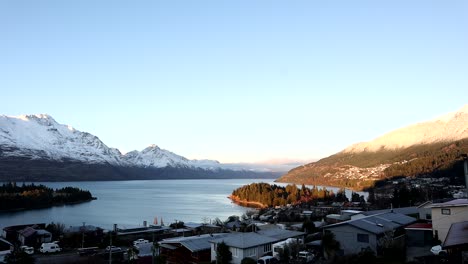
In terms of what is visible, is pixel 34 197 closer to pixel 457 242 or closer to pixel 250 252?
pixel 250 252

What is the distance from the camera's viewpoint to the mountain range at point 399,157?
9981 cm

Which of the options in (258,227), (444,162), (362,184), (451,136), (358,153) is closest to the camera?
(258,227)

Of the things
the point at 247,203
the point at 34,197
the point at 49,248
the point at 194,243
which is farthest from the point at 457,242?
the point at 34,197

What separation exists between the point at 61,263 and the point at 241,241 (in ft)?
31.4

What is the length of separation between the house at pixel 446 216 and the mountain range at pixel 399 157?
72570mm

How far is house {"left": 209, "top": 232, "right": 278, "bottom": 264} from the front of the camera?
19.3 m

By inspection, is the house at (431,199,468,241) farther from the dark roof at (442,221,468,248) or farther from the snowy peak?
the snowy peak

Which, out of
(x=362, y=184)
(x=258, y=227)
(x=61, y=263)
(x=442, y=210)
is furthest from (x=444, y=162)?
(x=61, y=263)

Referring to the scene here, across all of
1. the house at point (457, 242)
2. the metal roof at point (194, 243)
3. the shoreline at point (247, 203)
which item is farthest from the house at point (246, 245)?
the shoreline at point (247, 203)

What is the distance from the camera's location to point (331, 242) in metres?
18.4

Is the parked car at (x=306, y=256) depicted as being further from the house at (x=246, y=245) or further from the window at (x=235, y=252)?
the window at (x=235, y=252)

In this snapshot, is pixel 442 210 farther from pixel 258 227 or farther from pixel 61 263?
pixel 61 263

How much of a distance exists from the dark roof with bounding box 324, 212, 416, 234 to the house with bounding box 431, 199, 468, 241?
7.10 ft

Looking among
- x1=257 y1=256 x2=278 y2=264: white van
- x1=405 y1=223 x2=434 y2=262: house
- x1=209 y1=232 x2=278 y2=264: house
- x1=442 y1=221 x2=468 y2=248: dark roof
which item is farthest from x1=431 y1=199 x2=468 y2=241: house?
x1=209 y1=232 x2=278 y2=264: house
